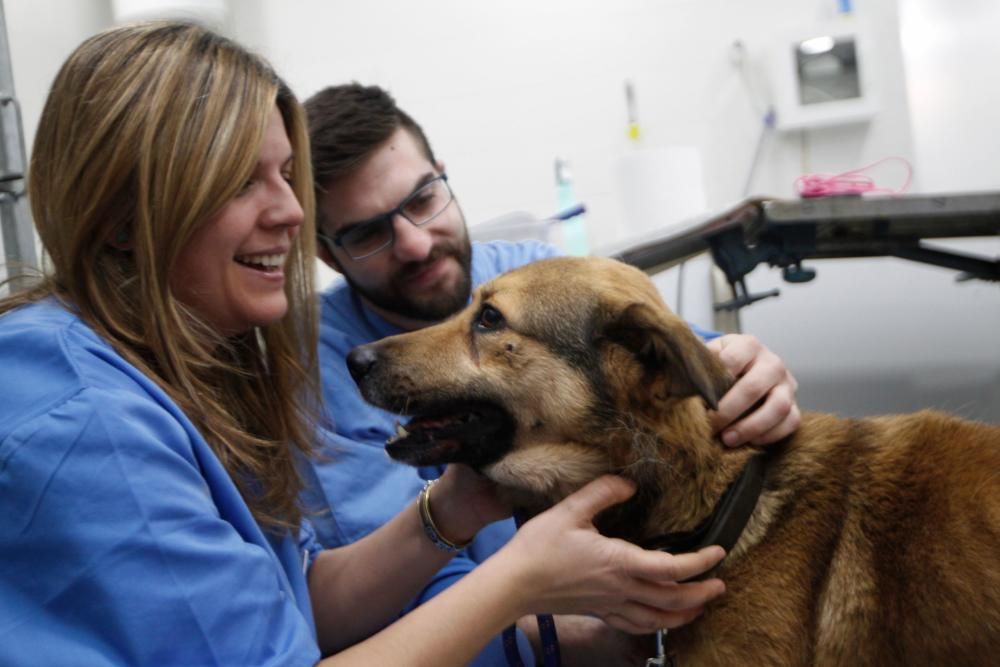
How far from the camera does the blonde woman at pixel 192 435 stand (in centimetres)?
73

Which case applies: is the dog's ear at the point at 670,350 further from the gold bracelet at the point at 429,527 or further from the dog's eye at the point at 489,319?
the gold bracelet at the point at 429,527

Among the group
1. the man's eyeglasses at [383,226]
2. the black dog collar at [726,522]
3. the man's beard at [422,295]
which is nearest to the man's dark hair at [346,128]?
the man's eyeglasses at [383,226]

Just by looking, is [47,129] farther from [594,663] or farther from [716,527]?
[594,663]

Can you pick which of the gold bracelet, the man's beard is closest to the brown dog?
the gold bracelet

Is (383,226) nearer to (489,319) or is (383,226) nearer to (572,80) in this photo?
(489,319)

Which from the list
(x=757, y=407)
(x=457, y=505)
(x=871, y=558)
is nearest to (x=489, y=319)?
(x=457, y=505)

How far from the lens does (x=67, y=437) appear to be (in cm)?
74

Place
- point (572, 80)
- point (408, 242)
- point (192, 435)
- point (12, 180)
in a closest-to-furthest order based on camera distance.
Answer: point (192, 435) < point (408, 242) < point (12, 180) < point (572, 80)

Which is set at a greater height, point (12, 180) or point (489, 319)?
point (12, 180)

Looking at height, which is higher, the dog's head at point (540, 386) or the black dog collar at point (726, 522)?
the dog's head at point (540, 386)

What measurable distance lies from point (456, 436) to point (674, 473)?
0.29 metres

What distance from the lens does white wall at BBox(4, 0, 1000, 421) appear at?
252 cm

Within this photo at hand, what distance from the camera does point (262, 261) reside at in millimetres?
1094

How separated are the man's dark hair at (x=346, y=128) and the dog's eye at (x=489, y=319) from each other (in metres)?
0.50
